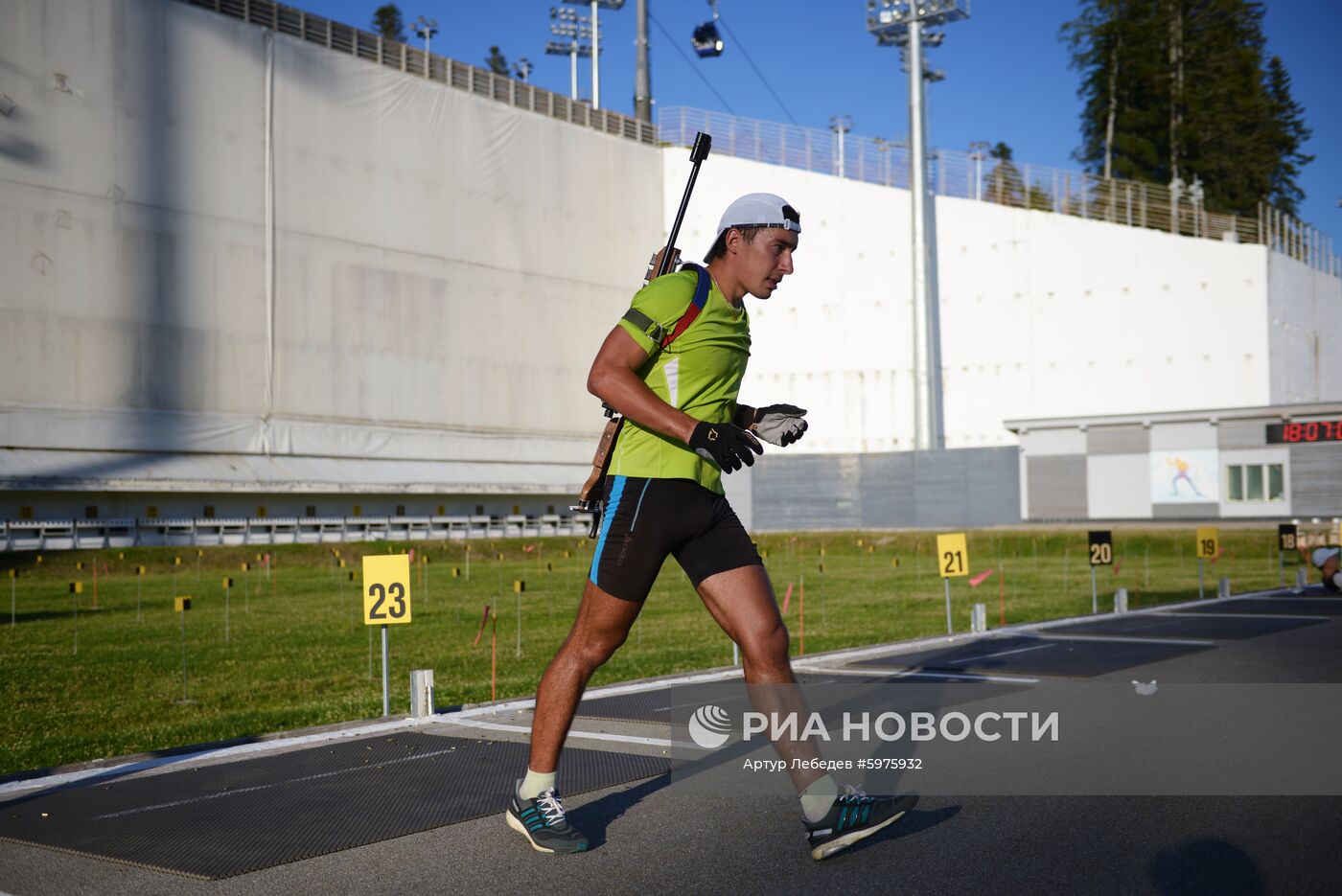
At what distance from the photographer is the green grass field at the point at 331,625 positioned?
10.8m

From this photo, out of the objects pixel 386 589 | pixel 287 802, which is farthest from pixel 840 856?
pixel 386 589

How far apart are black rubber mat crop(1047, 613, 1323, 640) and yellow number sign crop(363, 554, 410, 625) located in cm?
746

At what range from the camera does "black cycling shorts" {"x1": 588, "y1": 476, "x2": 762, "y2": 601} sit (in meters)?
4.77

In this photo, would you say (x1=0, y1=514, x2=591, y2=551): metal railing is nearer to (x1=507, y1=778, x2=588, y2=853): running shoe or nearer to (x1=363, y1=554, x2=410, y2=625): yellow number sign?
(x1=363, y1=554, x2=410, y2=625): yellow number sign

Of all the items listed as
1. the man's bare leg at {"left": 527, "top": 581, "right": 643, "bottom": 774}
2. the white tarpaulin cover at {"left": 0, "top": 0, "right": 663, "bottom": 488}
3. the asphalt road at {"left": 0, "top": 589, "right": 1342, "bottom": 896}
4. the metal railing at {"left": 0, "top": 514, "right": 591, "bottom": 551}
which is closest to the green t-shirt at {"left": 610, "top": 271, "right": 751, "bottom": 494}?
the man's bare leg at {"left": 527, "top": 581, "right": 643, "bottom": 774}

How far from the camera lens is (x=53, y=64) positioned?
41.3 metres

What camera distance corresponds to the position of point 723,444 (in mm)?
4488

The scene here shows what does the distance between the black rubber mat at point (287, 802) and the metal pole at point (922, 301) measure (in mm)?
50868

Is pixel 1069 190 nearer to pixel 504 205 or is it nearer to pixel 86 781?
pixel 504 205

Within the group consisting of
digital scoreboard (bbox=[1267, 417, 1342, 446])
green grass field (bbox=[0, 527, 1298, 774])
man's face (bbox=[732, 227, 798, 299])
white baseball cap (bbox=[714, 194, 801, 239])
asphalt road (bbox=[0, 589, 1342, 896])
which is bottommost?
green grass field (bbox=[0, 527, 1298, 774])

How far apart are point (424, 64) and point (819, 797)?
5395cm

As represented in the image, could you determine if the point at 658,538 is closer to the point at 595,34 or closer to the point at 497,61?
the point at 595,34

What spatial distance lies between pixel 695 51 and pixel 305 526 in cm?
3403

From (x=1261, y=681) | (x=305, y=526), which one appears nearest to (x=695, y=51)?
(x=305, y=526)
